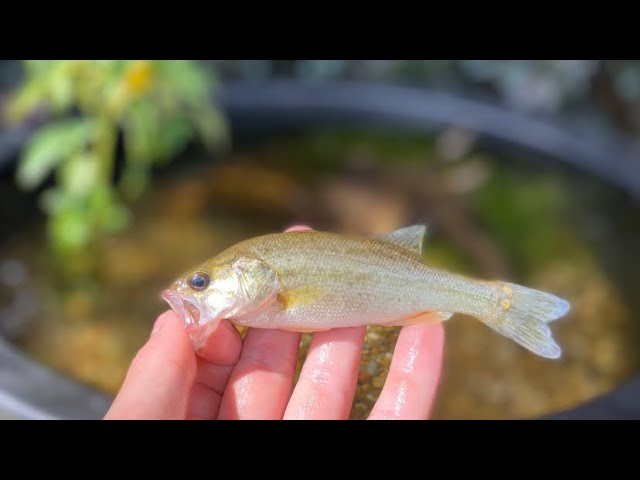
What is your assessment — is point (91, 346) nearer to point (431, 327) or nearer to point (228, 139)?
point (431, 327)

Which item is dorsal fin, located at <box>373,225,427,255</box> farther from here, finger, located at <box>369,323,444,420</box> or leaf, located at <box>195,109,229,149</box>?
leaf, located at <box>195,109,229,149</box>

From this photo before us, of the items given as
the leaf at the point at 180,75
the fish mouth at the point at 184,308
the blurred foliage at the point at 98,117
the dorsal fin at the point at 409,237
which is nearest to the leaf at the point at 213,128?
the blurred foliage at the point at 98,117

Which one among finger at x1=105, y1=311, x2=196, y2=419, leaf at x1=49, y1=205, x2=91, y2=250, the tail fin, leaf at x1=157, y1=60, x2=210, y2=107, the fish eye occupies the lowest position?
finger at x1=105, y1=311, x2=196, y2=419

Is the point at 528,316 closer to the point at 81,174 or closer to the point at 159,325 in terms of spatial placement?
the point at 159,325

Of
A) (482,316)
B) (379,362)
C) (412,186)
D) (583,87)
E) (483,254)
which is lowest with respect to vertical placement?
(379,362)

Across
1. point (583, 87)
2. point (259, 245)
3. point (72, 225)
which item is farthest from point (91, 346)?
point (583, 87)

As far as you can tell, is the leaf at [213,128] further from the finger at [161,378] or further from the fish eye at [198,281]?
the finger at [161,378]

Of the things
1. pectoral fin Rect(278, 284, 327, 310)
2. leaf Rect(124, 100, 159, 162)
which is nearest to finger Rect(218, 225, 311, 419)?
pectoral fin Rect(278, 284, 327, 310)
